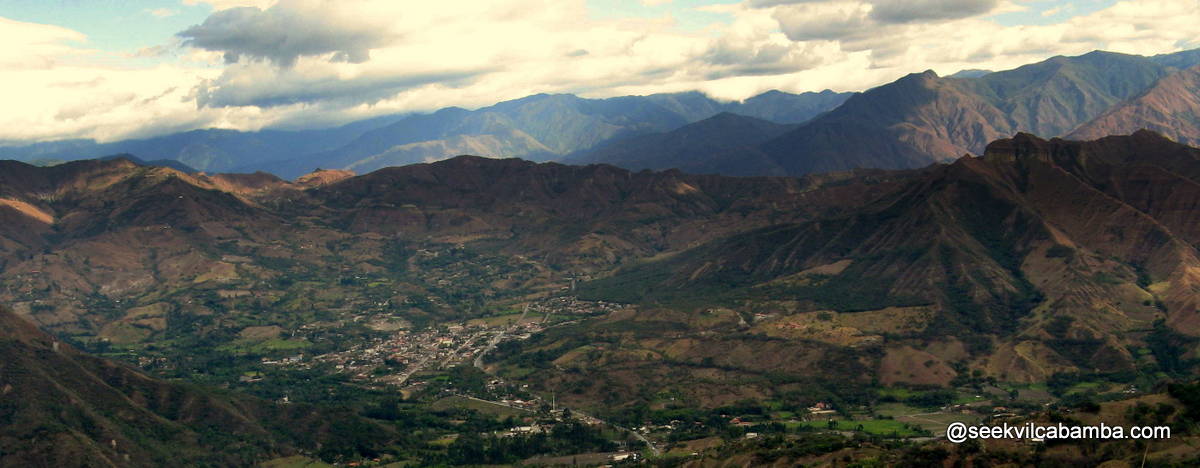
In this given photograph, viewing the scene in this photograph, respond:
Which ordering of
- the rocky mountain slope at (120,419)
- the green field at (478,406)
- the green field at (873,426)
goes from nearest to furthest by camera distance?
the rocky mountain slope at (120,419), the green field at (873,426), the green field at (478,406)

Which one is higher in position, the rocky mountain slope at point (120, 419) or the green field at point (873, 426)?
the rocky mountain slope at point (120, 419)

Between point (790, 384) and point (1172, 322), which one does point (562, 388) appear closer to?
point (790, 384)

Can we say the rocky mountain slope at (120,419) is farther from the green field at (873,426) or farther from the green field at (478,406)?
the green field at (873,426)

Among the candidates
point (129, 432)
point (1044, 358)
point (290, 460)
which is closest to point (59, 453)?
point (129, 432)

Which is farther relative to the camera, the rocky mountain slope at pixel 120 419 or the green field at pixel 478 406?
Answer: the green field at pixel 478 406

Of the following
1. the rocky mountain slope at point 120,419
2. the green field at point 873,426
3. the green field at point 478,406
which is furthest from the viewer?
the green field at point 478,406

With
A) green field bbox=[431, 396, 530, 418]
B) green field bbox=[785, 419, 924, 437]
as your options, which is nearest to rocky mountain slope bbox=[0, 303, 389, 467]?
green field bbox=[431, 396, 530, 418]

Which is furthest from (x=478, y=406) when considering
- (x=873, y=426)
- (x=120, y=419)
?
(x=873, y=426)

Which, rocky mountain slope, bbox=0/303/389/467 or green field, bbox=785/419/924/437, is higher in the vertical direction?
rocky mountain slope, bbox=0/303/389/467

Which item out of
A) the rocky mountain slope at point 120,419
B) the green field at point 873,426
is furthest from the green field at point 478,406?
the green field at point 873,426

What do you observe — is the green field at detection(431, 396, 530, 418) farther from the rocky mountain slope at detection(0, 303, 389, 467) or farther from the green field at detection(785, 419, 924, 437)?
the green field at detection(785, 419, 924, 437)

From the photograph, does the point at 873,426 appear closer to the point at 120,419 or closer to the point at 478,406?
the point at 478,406
